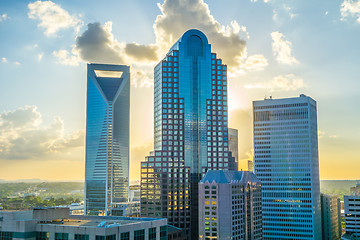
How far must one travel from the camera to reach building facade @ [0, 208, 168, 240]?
104 meters

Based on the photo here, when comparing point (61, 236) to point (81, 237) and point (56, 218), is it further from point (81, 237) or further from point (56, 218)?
point (56, 218)

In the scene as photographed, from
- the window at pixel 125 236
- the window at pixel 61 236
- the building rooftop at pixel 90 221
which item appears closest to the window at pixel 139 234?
the window at pixel 125 236

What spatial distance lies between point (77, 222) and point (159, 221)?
24.7 metres

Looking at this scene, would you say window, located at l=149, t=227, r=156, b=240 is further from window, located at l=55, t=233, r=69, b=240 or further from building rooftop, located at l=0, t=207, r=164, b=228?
window, located at l=55, t=233, r=69, b=240

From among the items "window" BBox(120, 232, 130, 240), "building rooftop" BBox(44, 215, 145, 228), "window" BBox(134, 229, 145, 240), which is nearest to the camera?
"window" BBox(120, 232, 130, 240)

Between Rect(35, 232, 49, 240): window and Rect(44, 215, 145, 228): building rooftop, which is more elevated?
Rect(44, 215, 145, 228): building rooftop

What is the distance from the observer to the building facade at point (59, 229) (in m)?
104

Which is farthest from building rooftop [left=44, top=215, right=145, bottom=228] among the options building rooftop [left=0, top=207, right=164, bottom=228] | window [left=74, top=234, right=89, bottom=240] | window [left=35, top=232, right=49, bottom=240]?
window [left=74, top=234, right=89, bottom=240]

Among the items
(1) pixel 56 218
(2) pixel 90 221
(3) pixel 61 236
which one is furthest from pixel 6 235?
(2) pixel 90 221

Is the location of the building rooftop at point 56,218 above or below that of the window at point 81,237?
above

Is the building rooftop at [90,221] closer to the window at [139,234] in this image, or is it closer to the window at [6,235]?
the window at [139,234]

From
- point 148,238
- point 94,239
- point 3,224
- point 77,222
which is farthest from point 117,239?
point 3,224

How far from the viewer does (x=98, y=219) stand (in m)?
133

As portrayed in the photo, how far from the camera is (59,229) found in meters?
110
